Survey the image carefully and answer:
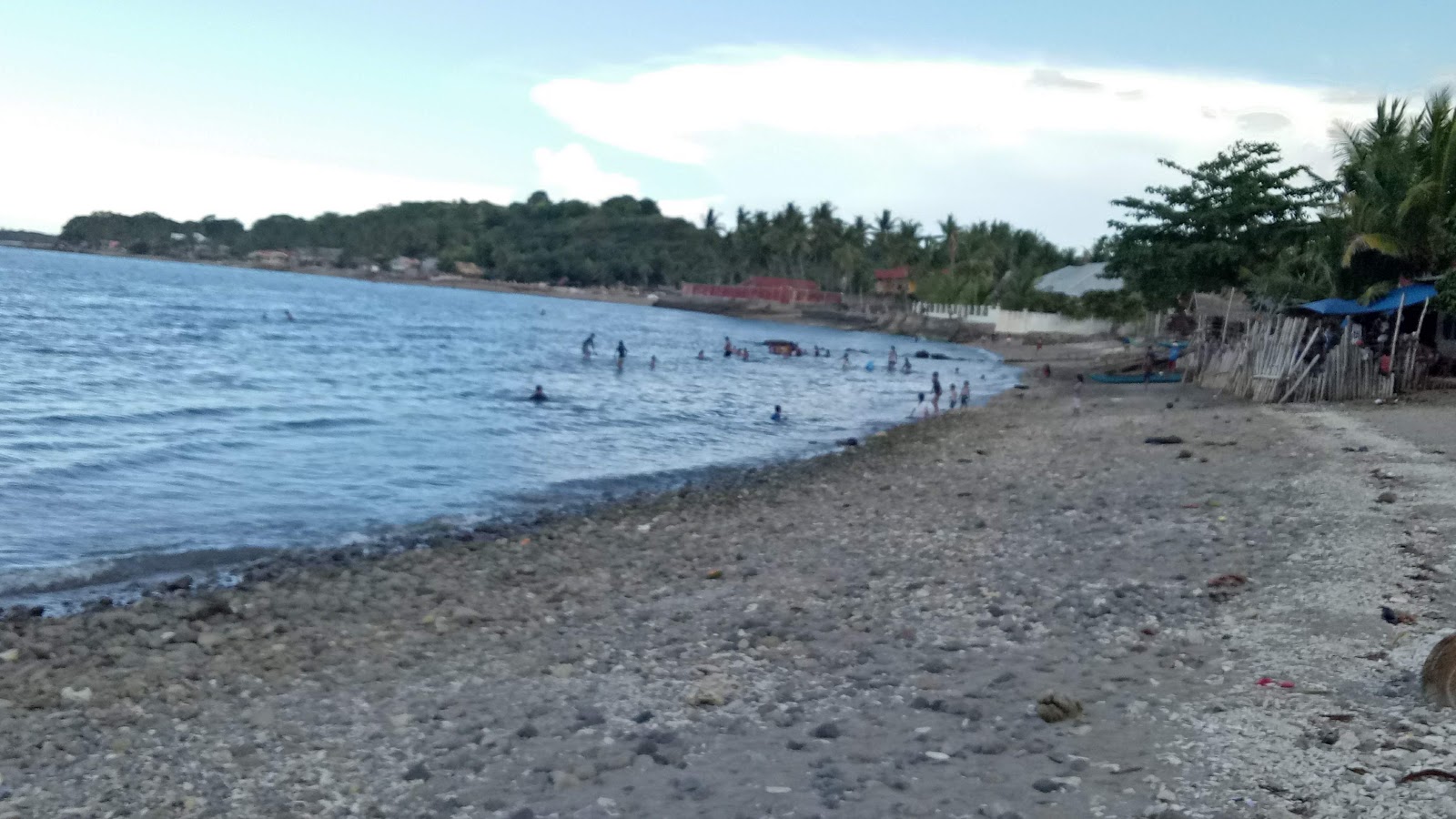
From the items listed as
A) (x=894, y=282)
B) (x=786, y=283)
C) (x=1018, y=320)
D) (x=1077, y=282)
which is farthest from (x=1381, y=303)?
(x=786, y=283)

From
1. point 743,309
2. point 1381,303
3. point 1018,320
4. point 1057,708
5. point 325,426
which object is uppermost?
point 1381,303

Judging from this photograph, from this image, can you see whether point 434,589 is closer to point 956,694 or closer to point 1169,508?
point 956,694

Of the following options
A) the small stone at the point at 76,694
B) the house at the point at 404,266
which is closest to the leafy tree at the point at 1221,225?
the small stone at the point at 76,694

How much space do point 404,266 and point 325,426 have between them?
173 metres

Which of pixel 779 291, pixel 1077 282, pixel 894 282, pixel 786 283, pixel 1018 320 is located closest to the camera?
pixel 1077 282

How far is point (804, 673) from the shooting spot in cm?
773

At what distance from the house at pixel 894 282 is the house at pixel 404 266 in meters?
101

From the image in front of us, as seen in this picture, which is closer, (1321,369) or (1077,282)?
(1321,369)

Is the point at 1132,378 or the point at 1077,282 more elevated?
the point at 1077,282

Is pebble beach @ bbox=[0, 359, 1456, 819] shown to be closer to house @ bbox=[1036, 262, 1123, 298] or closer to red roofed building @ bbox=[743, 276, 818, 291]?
house @ bbox=[1036, 262, 1123, 298]

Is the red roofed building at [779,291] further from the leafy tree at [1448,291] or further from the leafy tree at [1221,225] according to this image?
the leafy tree at [1448,291]

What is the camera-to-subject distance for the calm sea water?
14.6 meters

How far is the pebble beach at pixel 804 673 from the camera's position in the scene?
5719 mm

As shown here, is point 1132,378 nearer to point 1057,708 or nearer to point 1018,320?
point 1057,708
